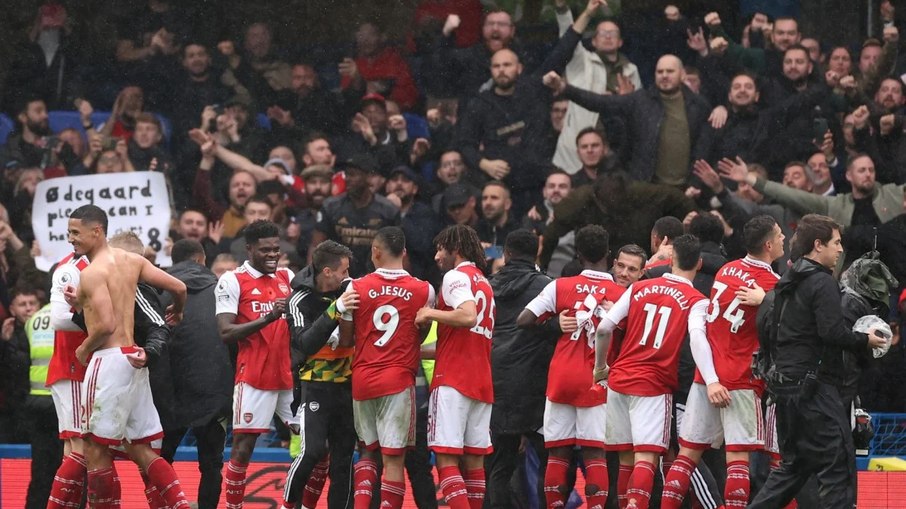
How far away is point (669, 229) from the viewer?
10.5 m

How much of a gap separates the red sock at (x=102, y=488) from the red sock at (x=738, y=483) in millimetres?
3846


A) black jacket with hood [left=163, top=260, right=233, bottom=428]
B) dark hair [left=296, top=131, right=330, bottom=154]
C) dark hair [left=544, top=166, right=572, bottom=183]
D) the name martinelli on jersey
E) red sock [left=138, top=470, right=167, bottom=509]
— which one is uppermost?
dark hair [left=296, top=131, right=330, bottom=154]

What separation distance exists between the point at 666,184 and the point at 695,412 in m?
4.22

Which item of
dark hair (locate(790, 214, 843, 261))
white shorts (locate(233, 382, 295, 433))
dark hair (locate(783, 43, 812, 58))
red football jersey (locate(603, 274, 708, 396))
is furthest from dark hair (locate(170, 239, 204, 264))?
dark hair (locate(783, 43, 812, 58))

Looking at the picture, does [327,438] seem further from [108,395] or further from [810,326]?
[810,326]

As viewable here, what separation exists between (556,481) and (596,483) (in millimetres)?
265

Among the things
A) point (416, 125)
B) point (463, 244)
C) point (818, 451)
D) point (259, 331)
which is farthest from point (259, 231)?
point (416, 125)

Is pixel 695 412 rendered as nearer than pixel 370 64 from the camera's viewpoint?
Yes

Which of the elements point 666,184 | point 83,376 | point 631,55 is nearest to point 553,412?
point 83,376

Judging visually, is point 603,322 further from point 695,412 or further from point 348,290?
point 348,290

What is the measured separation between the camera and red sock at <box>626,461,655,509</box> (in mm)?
9555

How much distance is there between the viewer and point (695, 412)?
9.73 meters

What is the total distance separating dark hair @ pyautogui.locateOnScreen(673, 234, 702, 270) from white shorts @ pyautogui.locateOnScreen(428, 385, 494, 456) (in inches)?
60.8

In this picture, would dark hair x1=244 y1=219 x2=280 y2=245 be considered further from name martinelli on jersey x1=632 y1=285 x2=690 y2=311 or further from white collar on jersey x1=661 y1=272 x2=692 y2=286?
white collar on jersey x1=661 y1=272 x2=692 y2=286
